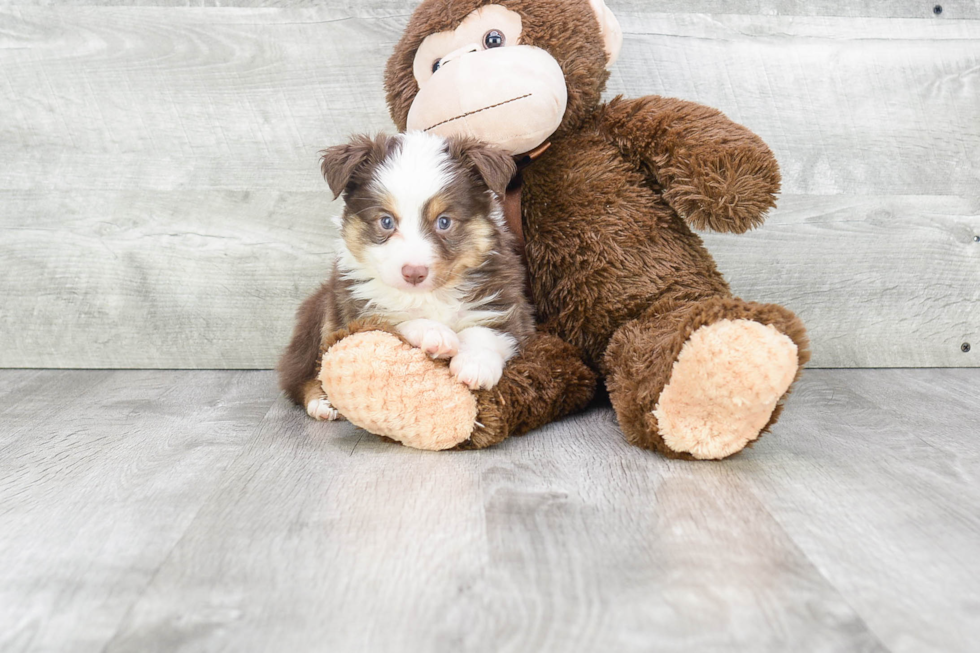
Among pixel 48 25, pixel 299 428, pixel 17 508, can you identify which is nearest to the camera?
pixel 17 508

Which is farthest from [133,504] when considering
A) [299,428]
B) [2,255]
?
[2,255]

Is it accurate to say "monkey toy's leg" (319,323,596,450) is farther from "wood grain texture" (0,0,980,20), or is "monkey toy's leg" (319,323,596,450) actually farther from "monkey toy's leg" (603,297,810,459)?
"wood grain texture" (0,0,980,20)

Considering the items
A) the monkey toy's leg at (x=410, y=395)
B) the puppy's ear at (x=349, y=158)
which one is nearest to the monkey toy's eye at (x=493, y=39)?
the puppy's ear at (x=349, y=158)

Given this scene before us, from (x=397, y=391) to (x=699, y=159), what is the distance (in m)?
0.83

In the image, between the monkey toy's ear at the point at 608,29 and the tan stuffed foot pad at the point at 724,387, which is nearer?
the tan stuffed foot pad at the point at 724,387

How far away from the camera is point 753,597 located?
44.9 inches

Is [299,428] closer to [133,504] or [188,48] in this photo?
[133,504]

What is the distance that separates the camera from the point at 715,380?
1.57m

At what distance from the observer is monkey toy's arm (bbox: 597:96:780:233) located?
186cm

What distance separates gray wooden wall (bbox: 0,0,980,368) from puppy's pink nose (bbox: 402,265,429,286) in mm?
1002

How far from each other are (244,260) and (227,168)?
0.28 m

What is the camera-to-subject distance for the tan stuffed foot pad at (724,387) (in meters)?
1.55

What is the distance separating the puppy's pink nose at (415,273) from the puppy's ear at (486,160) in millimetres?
228

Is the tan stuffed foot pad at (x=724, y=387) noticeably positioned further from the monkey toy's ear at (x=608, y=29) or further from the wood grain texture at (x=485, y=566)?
the monkey toy's ear at (x=608, y=29)
